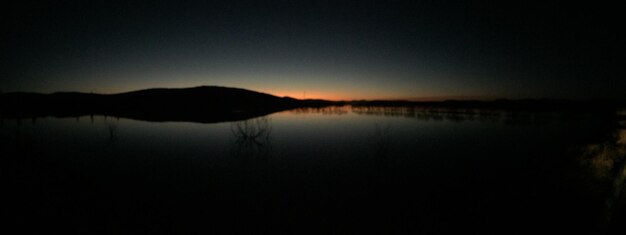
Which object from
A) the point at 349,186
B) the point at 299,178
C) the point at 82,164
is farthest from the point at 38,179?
the point at 349,186

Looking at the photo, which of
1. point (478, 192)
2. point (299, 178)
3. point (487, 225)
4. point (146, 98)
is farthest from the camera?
point (146, 98)

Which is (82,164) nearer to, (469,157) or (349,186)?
(349,186)

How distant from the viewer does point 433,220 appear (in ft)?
22.3

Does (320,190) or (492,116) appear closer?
(320,190)

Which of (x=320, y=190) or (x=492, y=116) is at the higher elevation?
(x=492, y=116)

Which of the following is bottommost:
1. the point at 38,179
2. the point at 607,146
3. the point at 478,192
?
the point at 478,192

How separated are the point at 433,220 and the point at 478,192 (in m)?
2.81

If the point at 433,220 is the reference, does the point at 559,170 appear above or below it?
above

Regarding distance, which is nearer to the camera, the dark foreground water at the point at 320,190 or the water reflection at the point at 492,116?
the dark foreground water at the point at 320,190

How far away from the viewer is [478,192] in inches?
345

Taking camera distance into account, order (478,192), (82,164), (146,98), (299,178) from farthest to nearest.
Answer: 1. (146,98)
2. (82,164)
3. (299,178)
4. (478,192)

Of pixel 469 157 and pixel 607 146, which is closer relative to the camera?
pixel 607 146

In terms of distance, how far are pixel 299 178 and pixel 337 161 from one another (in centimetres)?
323

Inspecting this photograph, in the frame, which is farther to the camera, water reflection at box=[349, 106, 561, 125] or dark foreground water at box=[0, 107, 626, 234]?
water reflection at box=[349, 106, 561, 125]
